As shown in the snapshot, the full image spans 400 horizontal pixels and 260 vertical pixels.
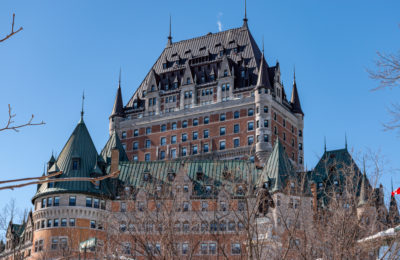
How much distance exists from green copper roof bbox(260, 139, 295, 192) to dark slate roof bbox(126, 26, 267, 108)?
32016 millimetres

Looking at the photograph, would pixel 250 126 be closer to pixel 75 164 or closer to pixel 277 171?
pixel 277 171

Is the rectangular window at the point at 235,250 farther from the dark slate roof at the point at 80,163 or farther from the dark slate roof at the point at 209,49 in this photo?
the dark slate roof at the point at 209,49

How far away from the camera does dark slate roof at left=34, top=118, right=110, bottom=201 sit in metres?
79.7

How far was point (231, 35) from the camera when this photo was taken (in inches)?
4690

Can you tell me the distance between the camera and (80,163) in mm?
82562

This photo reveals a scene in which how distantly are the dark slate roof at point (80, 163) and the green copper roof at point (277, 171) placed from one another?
1916 centimetres

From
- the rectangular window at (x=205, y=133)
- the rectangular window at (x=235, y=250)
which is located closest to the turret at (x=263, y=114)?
the rectangular window at (x=205, y=133)

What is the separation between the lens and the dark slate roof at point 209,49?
114500mm

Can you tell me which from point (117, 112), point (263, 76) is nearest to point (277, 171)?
point (263, 76)

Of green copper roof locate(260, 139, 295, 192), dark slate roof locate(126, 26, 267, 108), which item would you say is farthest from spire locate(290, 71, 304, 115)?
green copper roof locate(260, 139, 295, 192)

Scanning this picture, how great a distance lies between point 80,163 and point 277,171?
23.5 meters

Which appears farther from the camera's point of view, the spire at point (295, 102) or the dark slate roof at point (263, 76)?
the spire at point (295, 102)

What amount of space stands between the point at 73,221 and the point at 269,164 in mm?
23962

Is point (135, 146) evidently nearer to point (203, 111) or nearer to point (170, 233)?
point (203, 111)
